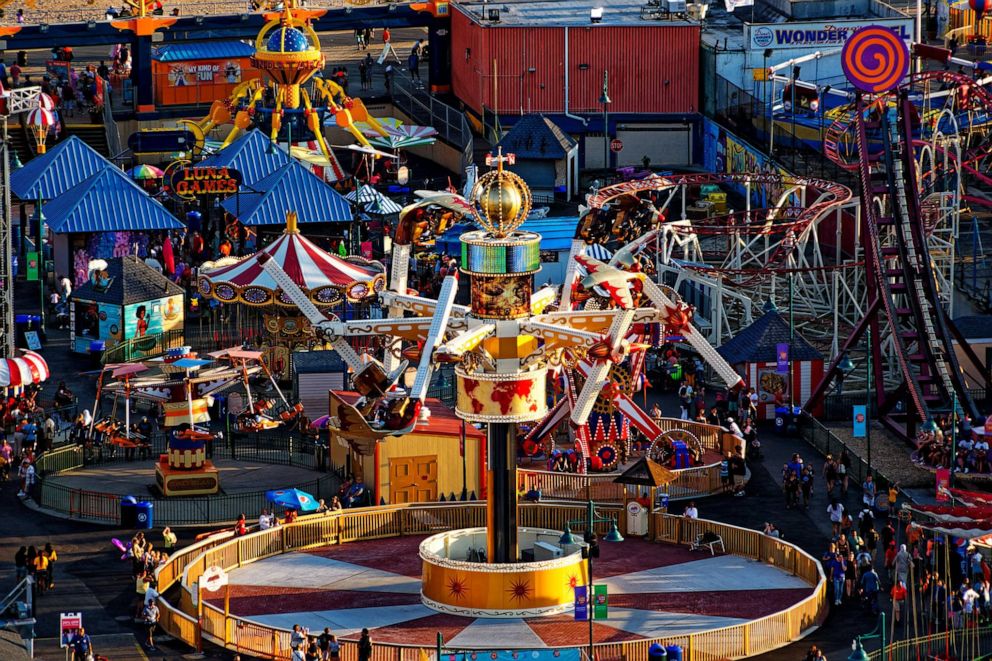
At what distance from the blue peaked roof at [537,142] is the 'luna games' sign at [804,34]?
33.2 ft

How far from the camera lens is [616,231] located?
195 feet

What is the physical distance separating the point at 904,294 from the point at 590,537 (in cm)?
2414

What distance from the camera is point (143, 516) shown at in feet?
218

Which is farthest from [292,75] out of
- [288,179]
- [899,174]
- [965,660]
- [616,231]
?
[965,660]

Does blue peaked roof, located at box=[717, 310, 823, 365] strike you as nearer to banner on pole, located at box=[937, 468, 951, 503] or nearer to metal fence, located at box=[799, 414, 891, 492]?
metal fence, located at box=[799, 414, 891, 492]

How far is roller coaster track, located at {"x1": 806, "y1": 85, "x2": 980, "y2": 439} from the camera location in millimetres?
73375

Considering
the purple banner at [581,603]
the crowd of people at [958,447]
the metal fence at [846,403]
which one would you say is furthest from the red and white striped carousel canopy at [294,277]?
the purple banner at [581,603]

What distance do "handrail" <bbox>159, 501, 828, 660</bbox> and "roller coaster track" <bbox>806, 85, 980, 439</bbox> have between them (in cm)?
1283

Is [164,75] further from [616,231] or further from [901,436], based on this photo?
[616,231]

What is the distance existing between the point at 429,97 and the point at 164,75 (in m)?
11.3

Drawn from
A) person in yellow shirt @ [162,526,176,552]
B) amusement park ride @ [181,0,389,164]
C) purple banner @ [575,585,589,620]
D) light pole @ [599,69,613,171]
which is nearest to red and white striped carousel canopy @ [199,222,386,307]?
person in yellow shirt @ [162,526,176,552]

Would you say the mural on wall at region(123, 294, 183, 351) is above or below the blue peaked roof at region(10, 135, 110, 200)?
below

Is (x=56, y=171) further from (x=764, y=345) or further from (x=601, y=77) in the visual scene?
(x=764, y=345)

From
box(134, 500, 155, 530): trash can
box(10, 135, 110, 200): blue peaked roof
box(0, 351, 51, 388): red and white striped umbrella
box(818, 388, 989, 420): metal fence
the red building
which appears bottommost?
box(134, 500, 155, 530): trash can
